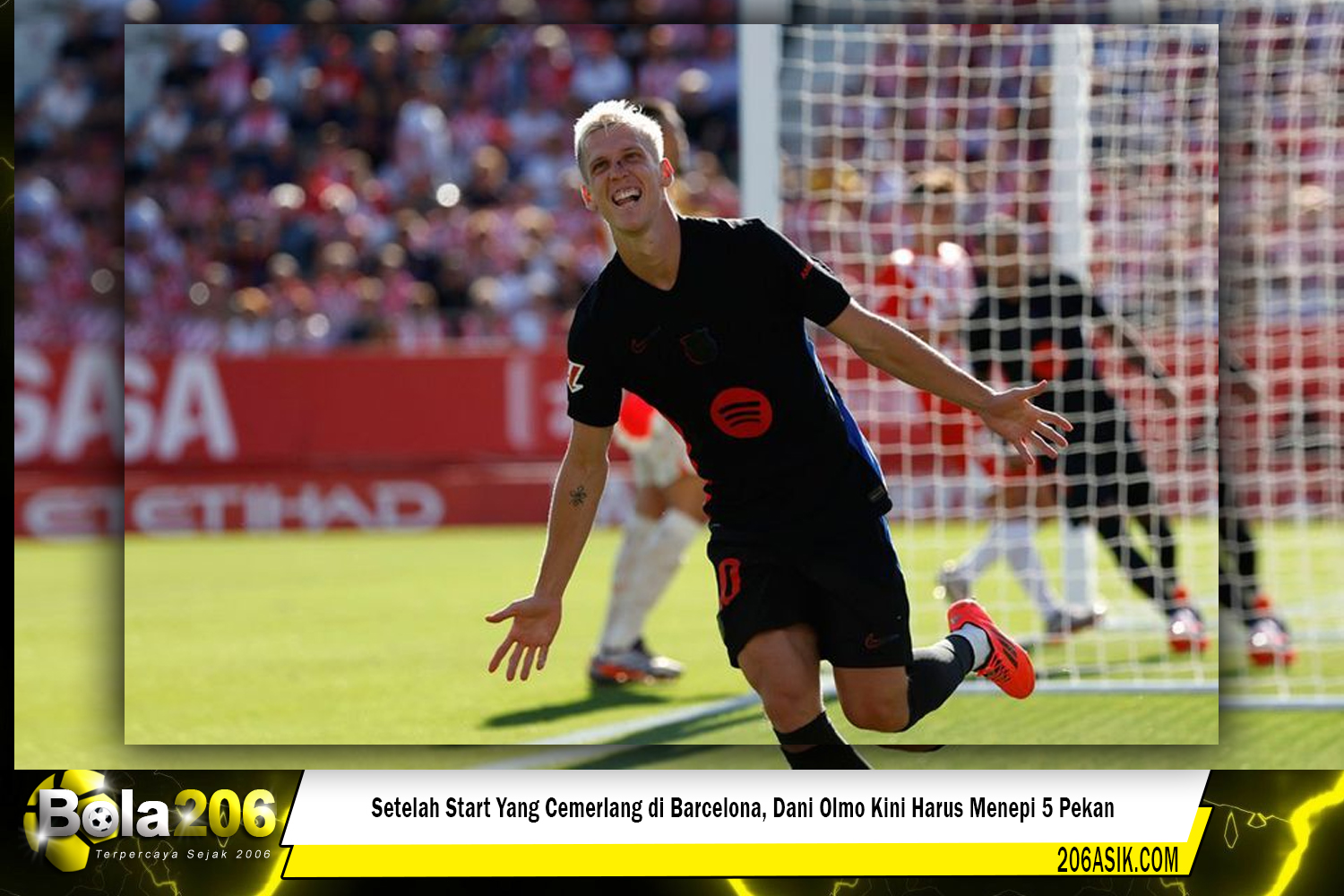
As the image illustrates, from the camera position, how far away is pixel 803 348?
5.06 meters

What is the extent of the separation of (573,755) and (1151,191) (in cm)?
578

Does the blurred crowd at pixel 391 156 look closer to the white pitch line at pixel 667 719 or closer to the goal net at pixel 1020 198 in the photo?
the goal net at pixel 1020 198

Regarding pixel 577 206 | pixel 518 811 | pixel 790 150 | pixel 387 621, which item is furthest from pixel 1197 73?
pixel 577 206

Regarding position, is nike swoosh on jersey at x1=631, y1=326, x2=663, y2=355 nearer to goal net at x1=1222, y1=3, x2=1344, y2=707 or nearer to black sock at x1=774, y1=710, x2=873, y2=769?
black sock at x1=774, y1=710, x2=873, y2=769

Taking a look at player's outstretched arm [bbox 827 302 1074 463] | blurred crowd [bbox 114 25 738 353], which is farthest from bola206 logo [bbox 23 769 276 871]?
blurred crowd [bbox 114 25 738 353]

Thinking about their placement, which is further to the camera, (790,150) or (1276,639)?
(790,150)

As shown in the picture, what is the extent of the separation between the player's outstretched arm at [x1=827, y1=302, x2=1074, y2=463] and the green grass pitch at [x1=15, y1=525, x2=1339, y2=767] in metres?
1.51

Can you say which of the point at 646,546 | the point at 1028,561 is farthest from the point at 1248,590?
the point at 646,546

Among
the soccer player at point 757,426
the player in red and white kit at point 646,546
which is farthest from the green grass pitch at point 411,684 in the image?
the soccer player at point 757,426

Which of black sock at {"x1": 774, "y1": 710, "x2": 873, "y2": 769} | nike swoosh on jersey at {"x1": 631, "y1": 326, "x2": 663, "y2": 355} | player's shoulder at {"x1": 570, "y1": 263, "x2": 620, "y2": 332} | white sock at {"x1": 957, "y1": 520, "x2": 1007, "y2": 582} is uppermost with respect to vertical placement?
player's shoulder at {"x1": 570, "y1": 263, "x2": 620, "y2": 332}

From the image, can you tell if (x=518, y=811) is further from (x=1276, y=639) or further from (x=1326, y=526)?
(x=1326, y=526)

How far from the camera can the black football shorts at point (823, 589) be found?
5.12 meters

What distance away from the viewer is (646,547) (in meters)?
7.90

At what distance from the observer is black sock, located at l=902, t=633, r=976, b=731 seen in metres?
5.41
